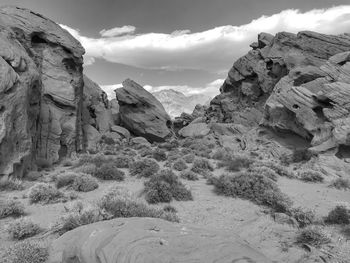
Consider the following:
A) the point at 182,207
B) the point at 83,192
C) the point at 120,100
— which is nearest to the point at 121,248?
the point at 182,207

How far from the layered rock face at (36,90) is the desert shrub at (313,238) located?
12716 millimetres

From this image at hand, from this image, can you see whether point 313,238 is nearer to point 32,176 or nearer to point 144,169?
point 144,169

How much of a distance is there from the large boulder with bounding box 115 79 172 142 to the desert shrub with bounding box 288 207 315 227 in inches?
1168

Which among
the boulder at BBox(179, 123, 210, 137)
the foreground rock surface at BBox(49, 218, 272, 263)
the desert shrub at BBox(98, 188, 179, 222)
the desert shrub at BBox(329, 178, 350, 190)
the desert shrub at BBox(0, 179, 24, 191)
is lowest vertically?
the boulder at BBox(179, 123, 210, 137)

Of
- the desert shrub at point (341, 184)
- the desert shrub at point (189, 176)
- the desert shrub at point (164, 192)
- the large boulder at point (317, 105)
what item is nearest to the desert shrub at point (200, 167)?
the desert shrub at point (189, 176)

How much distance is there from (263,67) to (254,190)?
3697 cm

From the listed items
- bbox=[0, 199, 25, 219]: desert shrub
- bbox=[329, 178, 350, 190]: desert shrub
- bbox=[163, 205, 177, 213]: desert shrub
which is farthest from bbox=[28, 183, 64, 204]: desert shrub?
bbox=[329, 178, 350, 190]: desert shrub

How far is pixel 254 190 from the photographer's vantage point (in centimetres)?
1198

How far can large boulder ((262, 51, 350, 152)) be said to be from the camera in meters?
20.6

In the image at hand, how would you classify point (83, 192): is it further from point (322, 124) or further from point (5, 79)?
point (322, 124)

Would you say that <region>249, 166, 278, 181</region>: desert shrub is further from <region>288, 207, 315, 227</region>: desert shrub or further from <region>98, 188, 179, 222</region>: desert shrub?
<region>98, 188, 179, 222</region>: desert shrub

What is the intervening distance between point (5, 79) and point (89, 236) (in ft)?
41.6

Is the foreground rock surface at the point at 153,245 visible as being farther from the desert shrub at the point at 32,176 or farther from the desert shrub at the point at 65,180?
the desert shrub at the point at 32,176

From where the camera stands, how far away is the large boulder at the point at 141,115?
38.9m
